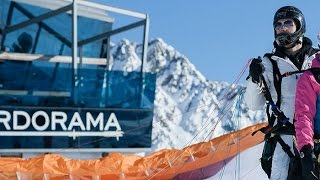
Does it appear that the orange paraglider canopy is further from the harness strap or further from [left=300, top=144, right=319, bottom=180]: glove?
[left=300, top=144, right=319, bottom=180]: glove

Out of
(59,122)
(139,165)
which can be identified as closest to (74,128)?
(59,122)

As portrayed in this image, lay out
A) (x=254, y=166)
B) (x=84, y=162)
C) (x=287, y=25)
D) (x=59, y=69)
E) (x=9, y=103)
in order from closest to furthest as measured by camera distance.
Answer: (x=287, y=25)
(x=254, y=166)
(x=84, y=162)
(x=9, y=103)
(x=59, y=69)

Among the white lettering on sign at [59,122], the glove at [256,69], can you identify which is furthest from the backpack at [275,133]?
the white lettering on sign at [59,122]

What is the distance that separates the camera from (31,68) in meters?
15.2

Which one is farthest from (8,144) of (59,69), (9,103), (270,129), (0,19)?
(270,129)

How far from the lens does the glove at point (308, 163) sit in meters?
4.39

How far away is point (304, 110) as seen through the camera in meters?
4.60

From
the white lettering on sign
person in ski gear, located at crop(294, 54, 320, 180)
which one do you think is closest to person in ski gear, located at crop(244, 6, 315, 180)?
person in ski gear, located at crop(294, 54, 320, 180)

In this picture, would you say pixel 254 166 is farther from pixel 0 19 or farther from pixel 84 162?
pixel 0 19

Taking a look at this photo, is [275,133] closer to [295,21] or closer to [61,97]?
[295,21]

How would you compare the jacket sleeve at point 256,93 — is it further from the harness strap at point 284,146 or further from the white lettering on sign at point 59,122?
the white lettering on sign at point 59,122

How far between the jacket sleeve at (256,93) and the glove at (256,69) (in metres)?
0.10

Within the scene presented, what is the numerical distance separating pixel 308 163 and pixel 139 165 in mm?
4604

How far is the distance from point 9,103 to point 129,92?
3.24 meters
